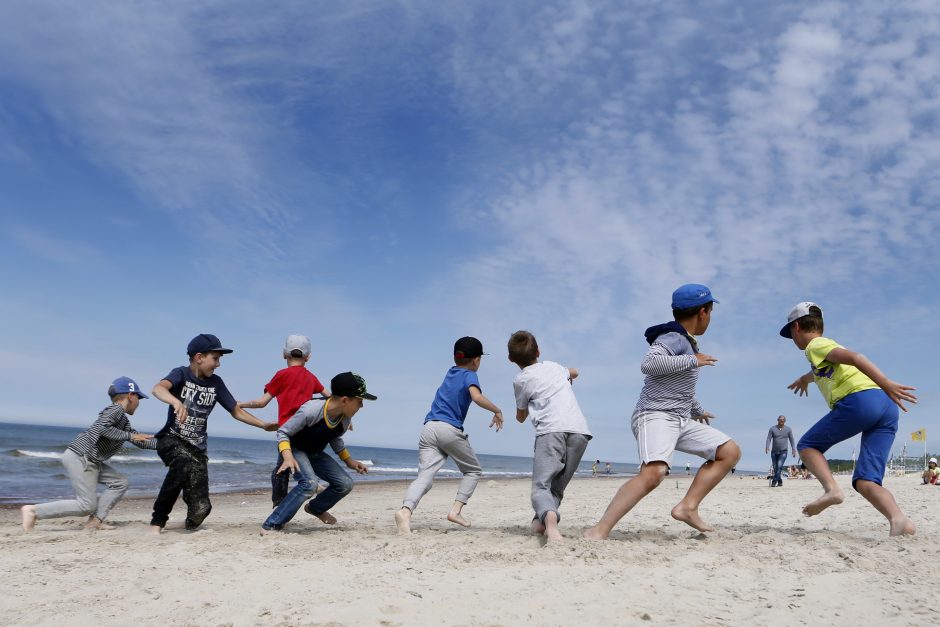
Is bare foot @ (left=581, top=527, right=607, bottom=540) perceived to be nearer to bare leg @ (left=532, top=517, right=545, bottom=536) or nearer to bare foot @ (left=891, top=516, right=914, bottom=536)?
bare leg @ (left=532, top=517, right=545, bottom=536)

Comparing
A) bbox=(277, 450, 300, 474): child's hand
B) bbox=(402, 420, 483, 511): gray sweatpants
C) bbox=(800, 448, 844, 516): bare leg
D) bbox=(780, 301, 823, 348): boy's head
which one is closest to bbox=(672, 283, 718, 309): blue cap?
bbox=(780, 301, 823, 348): boy's head

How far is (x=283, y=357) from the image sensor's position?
20.1 feet

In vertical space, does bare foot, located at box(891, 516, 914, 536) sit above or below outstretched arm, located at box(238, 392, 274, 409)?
below

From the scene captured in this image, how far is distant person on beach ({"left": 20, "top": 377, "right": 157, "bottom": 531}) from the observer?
5.82 m

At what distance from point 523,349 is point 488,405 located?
1.86ft

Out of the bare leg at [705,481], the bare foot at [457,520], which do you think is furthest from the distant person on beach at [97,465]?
the bare leg at [705,481]

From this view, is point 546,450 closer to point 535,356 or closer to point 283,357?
point 535,356

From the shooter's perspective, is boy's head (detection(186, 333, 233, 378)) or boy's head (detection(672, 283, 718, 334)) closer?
boy's head (detection(672, 283, 718, 334))

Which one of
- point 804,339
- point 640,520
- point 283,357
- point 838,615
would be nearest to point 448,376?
point 283,357

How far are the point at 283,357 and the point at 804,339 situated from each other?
4.40 m

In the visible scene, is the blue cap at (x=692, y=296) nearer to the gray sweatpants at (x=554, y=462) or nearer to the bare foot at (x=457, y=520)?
the gray sweatpants at (x=554, y=462)

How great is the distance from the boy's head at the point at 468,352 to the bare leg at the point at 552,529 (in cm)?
165

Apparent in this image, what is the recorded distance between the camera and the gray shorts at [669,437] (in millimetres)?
4441

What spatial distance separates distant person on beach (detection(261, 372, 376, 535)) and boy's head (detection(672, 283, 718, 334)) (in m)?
2.46
